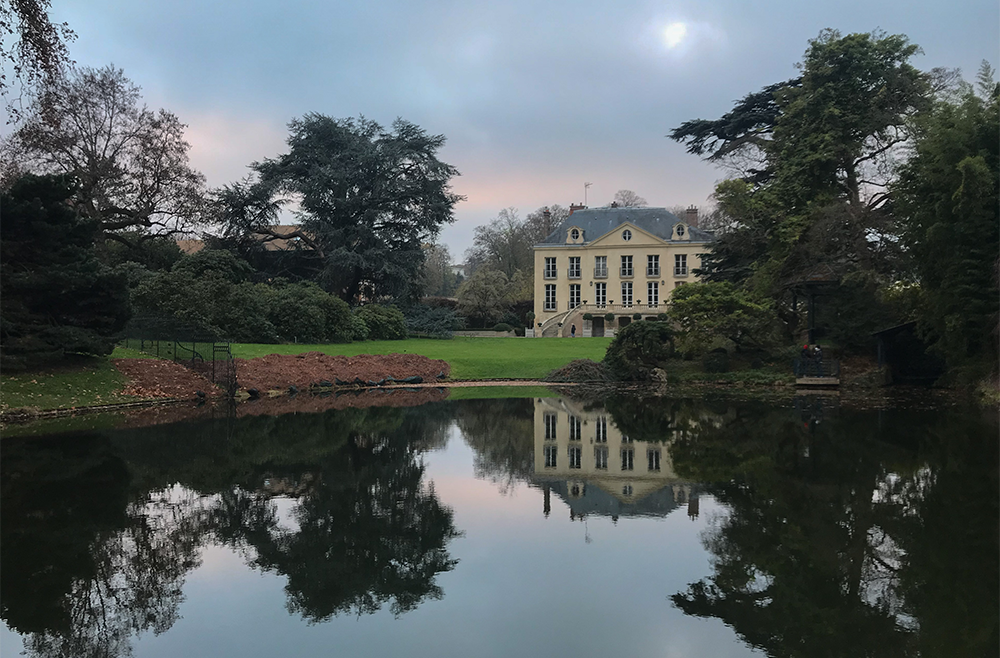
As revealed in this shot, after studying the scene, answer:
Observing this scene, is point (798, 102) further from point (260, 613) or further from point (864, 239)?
point (260, 613)

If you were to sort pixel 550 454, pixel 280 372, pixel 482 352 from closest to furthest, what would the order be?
pixel 550 454
pixel 280 372
pixel 482 352

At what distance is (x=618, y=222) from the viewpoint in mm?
56156

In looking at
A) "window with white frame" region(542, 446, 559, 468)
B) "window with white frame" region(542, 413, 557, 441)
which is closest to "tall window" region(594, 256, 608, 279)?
"window with white frame" region(542, 413, 557, 441)

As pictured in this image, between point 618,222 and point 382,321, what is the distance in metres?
25.4

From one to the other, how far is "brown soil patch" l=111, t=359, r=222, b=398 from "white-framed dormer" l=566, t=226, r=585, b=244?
3772 cm

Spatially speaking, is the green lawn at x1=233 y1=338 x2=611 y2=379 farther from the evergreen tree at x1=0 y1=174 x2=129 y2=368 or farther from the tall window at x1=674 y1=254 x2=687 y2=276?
the tall window at x1=674 y1=254 x2=687 y2=276

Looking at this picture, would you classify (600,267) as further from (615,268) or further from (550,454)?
(550,454)

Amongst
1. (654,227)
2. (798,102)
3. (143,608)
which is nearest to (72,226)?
(143,608)

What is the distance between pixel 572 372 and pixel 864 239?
1063 cm

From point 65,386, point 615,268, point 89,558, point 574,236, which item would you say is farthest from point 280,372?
point 574,236

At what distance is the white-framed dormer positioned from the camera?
181 feet

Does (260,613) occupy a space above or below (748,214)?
below

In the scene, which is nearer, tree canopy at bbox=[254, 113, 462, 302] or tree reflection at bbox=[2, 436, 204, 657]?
tree reflection at bbox=[2, 436, 204, 657]

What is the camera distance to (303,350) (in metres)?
28.5
